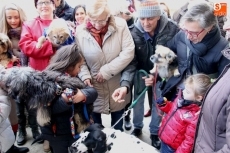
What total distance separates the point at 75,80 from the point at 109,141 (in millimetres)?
481

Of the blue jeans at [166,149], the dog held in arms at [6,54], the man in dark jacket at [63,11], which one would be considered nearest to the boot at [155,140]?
the blue jeans at [166,149]

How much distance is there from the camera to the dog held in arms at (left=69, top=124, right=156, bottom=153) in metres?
1.58

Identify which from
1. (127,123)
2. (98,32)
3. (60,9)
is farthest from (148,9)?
(60,9)

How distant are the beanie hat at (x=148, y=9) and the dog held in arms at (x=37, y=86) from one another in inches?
37.5

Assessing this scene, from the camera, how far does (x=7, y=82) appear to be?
5.17 feet

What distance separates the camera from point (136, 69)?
256 centimetres

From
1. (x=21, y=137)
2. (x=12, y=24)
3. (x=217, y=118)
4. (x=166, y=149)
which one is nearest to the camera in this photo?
(x=217, y=118)

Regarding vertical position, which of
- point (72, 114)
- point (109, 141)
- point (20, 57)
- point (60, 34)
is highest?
point (60, 34)

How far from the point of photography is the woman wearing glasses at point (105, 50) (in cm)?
227

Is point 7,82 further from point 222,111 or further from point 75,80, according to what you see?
point 222,111

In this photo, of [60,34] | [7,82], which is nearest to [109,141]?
[7,82]

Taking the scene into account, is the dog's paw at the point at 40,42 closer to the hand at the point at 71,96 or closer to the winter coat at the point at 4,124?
the winter coat at the point at 4,124

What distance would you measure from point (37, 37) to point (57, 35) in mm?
259

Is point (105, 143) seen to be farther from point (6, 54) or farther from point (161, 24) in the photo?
point (6, 54)
